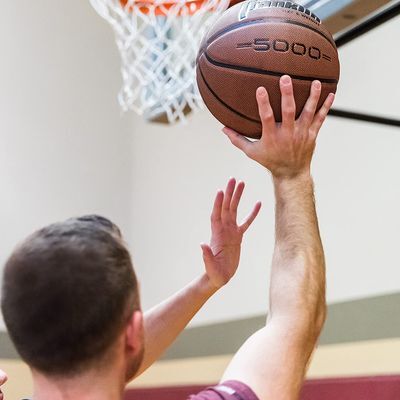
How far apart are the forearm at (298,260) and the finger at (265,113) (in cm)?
11

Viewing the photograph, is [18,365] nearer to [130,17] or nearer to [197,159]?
[197,159]

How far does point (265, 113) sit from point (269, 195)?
9.80 feet

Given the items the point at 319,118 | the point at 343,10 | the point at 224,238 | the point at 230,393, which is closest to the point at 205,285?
the point at 224,238

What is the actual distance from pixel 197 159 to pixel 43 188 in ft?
3.63

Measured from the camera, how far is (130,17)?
4805mm

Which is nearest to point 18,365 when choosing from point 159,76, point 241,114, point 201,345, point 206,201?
point 201,345

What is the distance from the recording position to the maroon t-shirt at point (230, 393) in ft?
4.28

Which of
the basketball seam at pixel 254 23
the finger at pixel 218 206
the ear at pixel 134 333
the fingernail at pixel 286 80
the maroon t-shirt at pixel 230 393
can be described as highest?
the basketball seam at pixel 254 23

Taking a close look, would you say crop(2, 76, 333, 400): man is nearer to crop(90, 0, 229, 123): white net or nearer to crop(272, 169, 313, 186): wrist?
crop(272, 169, 313, 186): wrist

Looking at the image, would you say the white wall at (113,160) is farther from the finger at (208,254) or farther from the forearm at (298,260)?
the forearm at (298,260)

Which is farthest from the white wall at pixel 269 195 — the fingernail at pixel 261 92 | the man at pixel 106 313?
the man at pixel 106 313

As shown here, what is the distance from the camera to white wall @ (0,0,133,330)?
216 inches

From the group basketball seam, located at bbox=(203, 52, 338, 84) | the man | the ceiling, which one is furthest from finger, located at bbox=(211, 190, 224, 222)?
the ceiling

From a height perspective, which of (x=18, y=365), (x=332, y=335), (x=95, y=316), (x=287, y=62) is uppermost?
(x=287, y=62)
